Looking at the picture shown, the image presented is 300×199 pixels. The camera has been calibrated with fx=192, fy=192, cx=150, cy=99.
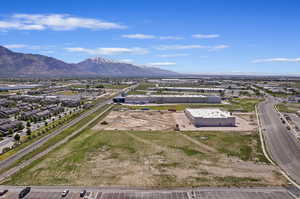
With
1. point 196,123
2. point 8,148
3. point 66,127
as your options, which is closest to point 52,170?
point 8,148

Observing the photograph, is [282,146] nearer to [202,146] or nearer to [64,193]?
[202,146]

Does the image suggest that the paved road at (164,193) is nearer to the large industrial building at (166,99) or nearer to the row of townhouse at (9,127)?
the row of townhouse at (9,127)

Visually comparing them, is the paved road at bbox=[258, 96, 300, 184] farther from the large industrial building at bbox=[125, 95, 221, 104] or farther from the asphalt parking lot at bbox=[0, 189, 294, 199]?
the large industrial building at bbox=[125, 95, 221, 104]

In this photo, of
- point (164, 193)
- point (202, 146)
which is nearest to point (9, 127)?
point (164, 193)

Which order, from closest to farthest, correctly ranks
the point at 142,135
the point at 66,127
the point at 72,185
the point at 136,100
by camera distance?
the point at 72,185, the point at 142,135, the point at 66,127, the point at 136,100

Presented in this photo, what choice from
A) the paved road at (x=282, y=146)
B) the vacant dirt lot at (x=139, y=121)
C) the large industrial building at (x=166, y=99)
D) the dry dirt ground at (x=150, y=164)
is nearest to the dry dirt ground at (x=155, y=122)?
the vacant dirt lot at (x=139, y=121)

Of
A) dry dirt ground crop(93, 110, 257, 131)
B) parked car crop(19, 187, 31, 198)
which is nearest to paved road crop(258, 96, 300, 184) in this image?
dry dirt ground crop(93, 110, 257, 131)

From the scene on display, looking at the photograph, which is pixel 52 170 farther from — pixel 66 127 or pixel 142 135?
pixel 66 127

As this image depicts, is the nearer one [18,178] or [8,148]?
[18,178]
